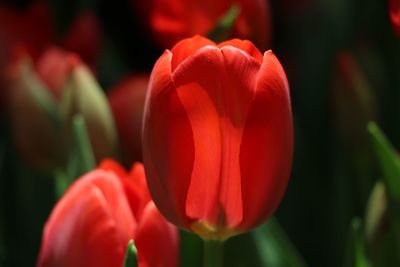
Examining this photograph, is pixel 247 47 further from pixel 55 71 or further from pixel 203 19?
pixel 55 71

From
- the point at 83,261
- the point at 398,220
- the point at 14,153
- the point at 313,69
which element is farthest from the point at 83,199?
the point at 313,69

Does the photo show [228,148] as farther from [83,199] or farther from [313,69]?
[313,69]

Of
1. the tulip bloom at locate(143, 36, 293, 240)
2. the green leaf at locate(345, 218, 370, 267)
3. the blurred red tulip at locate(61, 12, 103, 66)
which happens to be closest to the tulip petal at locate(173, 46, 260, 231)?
the tulip bloom at locate(143, 36, 293, 240)

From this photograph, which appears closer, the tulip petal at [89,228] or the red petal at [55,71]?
the tulip petal at [89,228]

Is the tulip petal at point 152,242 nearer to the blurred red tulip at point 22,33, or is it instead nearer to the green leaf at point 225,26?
the green leaf at point 225,26

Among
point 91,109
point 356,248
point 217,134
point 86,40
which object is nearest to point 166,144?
point 217,134

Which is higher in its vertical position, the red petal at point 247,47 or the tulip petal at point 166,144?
the red petal at point 247,47

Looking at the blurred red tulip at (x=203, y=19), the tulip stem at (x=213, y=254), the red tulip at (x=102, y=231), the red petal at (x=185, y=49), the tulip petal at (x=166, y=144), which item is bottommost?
the tulip stem at (x=213, y=254)

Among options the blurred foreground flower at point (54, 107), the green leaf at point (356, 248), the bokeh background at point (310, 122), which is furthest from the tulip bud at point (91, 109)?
the green leaf at point (356, 248)
